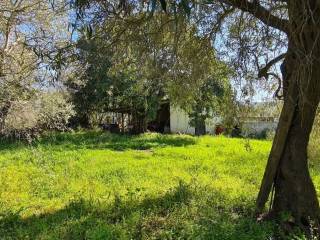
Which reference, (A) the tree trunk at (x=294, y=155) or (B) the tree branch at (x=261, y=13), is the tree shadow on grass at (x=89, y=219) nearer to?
(A) the tree trunk at (x=294, y=155)

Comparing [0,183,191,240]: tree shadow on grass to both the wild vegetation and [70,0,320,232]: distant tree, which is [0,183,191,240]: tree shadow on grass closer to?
the wild vegetation

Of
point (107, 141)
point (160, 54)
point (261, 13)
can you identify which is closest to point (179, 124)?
point (107, 141)

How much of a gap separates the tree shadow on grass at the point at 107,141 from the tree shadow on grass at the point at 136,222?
33.7 feet

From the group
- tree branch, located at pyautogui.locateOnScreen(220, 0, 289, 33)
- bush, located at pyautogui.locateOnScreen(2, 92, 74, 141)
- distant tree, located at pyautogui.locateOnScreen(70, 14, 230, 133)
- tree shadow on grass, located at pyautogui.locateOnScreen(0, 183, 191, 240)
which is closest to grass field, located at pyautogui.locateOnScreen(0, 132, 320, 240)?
tree shadow on grass, located at pyautogui.locateOnScreen(0, 183, 191, 240)

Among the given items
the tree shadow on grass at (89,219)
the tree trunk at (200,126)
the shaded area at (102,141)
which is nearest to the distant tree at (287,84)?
the tree shadow on grass at (89,219)

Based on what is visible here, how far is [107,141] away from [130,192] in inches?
483

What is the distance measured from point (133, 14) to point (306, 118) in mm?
3154

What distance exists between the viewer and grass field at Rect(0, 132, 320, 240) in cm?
710

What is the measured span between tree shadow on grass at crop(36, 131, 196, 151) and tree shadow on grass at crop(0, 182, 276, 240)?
10275 mm

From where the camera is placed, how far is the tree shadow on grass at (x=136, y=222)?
6.75 metres

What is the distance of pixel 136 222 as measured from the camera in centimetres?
737

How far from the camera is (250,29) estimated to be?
8.20m

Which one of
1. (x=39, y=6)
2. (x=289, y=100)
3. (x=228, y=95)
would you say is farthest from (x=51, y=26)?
(x=289, y=100)

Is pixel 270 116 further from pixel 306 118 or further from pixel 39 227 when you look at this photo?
pixel 39 227
